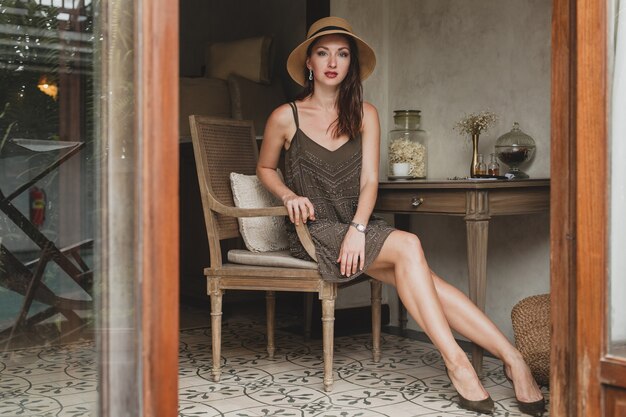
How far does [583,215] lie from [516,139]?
5.07ft

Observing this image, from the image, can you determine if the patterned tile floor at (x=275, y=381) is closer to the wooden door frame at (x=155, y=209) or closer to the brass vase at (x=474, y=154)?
the wooden door frame at (x=155, y=209)

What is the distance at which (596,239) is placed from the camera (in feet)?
6.88

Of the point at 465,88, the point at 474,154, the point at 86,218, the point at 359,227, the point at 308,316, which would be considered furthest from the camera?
the point at 308,316

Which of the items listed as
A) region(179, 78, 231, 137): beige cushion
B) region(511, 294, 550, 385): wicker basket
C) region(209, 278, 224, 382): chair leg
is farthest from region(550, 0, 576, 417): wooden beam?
region(179, 78, 231, 137): beige cushion

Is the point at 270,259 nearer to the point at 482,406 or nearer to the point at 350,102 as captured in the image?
the point at 350,102

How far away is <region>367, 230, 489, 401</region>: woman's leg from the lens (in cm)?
284

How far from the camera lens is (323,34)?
3354 mm

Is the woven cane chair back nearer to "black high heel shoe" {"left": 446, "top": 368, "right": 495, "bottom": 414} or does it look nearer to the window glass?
"black high heel shoe" {"left": 446, "top": 368, "right": 495, "bottom": 414}

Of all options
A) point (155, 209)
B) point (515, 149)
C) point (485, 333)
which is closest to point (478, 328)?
point (485, 333)

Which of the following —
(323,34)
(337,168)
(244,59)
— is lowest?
(337,168)

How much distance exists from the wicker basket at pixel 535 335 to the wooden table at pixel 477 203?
17 cm

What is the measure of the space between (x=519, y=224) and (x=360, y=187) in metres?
0.90

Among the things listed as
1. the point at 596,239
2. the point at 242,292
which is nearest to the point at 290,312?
the point at 242,292

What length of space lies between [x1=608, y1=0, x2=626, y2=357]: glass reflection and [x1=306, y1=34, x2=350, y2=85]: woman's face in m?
1.48
